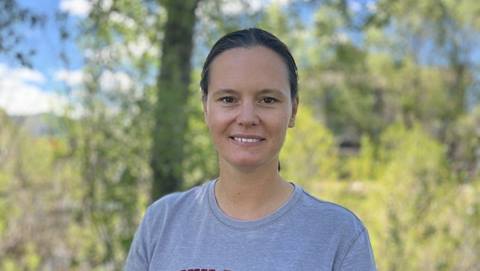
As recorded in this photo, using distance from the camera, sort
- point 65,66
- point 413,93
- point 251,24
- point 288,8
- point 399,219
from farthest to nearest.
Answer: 1. point 413,93
2. point 288,8
3. point 399,219
4. point 251,24
5. point 65,66

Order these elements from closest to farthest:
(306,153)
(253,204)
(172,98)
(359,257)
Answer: (359,257) < (253,204) < (172,98) < (306,153)

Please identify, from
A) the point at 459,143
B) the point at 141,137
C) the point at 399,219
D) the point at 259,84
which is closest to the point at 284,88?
the point at 259,84

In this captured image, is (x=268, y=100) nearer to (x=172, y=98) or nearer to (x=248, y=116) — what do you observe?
(x=248, y=116)

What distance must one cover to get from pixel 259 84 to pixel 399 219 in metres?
4.36

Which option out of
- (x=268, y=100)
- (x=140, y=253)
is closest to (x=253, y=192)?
(x=268, y=100)

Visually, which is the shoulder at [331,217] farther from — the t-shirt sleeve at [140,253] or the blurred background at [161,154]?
the blurred background at [161,154]

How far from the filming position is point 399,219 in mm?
5672

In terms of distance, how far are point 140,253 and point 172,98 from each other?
3104 mm

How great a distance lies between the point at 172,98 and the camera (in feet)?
15.7

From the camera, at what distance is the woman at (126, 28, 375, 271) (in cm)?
159

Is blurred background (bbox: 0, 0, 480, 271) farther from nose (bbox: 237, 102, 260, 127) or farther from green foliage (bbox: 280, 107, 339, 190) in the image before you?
nose (bbox: 237, 102, 260, 127)

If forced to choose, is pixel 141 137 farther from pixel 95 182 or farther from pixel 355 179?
pixel 355 179

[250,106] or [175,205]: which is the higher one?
[250,106]

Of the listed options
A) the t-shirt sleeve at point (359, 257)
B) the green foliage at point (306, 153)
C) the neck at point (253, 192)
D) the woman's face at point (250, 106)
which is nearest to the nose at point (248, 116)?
the woman's face at point (250, 106)
